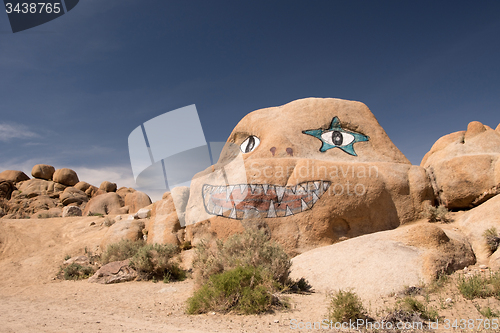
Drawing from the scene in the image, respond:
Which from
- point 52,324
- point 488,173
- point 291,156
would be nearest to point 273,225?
→ point 291,156

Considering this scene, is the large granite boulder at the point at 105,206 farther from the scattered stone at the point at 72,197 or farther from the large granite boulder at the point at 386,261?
the large granite boulder at the point at 386,261

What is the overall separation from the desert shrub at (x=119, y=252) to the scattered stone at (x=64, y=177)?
2988 cm

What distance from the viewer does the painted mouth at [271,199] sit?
827cm

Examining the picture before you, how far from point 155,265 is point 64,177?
3297 cm

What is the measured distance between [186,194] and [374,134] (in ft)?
24.7

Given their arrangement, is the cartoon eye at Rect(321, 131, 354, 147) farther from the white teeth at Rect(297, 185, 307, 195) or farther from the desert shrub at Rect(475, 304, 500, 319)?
the desert shrub at Rect(475, 304, 500, 319)

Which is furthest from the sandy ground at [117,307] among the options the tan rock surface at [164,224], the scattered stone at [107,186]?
the scattered stone at [107,186]

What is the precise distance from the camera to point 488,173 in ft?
27.1

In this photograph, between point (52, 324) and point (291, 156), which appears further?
point (291, 156)

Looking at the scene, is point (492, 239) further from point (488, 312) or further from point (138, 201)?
point (138, 201)

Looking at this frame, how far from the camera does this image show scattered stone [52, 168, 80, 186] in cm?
3597

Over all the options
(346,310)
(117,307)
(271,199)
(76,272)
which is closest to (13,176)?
(76,272)

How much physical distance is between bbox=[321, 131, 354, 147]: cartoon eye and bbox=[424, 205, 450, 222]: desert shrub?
3.10 metres

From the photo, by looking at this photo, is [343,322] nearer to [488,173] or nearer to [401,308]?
[401,308]
